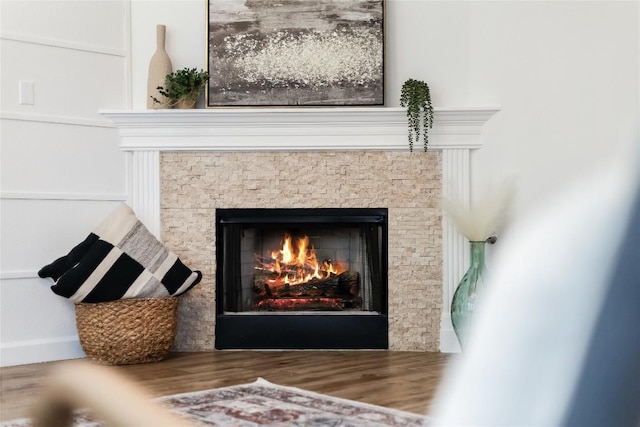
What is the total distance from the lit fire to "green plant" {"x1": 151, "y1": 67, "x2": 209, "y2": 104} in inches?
37.6

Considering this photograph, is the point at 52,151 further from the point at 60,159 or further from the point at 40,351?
the point at 40,351

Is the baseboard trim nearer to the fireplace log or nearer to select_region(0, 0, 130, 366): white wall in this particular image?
select_region(0, 0, 130, 366): white wall

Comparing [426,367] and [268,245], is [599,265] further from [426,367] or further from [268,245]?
[268,245]

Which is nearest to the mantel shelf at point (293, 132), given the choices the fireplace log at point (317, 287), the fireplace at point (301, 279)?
the fireplace at point (301, 279)

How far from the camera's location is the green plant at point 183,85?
12.8 ft

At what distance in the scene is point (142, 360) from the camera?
362 cm

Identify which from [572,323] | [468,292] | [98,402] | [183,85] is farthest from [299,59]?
[572,323]

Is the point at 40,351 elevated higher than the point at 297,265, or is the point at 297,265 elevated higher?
the point at 297,265

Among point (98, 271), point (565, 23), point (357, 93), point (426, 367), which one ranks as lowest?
point (426, 367)

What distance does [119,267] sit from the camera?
3582 millimetres

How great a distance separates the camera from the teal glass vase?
3.65 meters

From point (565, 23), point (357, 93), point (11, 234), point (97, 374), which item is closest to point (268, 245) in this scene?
point (357, 93)

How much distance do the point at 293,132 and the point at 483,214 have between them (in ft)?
3.45

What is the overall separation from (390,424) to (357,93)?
2027 mm
